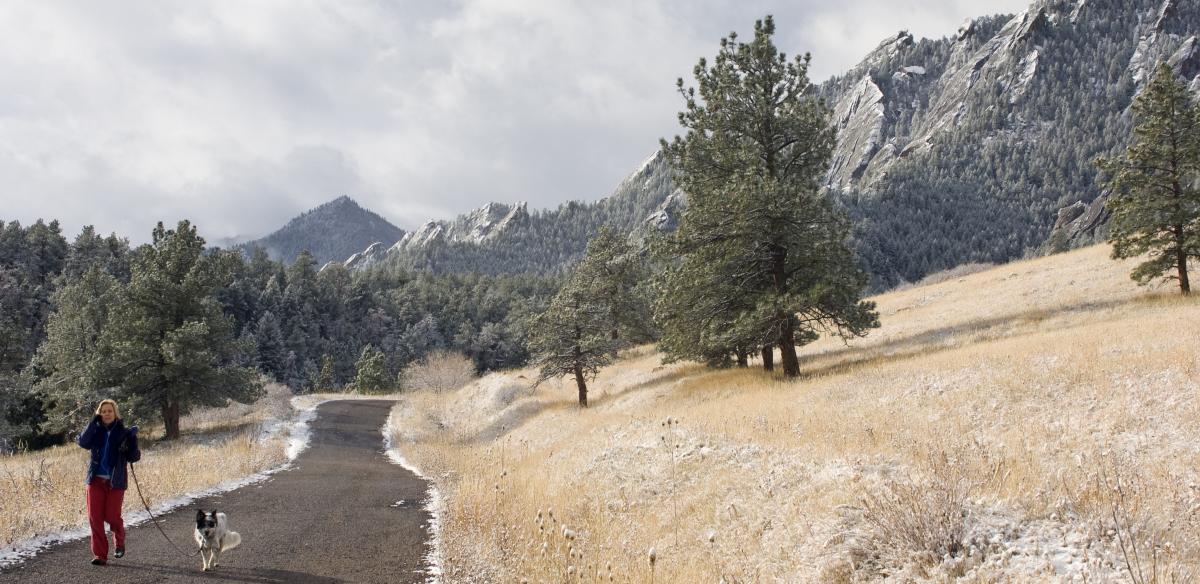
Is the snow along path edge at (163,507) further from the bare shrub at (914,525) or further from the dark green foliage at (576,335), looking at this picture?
the dark green foliage at (576,335)

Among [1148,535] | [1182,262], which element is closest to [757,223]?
[1148,535]

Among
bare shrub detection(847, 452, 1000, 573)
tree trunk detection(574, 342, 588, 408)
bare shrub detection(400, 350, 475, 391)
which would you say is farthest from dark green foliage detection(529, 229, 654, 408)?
bare shrub detection(400, 350, 475, 391)

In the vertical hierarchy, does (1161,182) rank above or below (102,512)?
above

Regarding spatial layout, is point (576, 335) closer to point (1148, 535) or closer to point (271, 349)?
point (1148, 535)

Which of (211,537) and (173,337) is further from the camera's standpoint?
(173,337)

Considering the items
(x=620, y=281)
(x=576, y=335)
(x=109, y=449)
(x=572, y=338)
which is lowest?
(x=109, y=449)

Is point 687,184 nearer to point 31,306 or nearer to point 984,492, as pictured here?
point 984,492

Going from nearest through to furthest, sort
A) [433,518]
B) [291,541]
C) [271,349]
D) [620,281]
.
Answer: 1. [291,541]
2. [433,518]
3. [620,281]
4. [271,349]

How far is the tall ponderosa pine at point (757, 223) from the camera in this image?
20.1m

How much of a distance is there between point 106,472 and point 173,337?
22.6 metres

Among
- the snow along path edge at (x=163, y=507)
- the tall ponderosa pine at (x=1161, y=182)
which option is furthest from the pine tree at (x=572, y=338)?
the tall ponderosa pine at (x=1161, y=182)

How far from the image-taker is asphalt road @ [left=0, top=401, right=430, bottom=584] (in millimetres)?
7578

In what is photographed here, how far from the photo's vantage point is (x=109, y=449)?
26.9 ft

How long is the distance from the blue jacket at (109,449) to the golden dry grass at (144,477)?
1.77 m
